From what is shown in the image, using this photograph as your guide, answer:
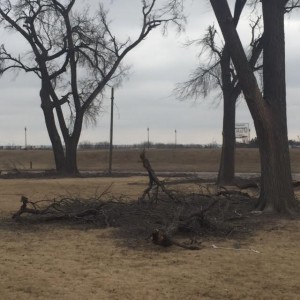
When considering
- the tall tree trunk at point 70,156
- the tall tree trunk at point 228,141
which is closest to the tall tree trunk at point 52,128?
the tall tree trunk at point 70,156

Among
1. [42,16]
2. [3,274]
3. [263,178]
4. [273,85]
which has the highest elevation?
[42,16]

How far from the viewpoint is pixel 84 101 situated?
3738cm

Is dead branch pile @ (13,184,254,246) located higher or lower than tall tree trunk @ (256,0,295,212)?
lower

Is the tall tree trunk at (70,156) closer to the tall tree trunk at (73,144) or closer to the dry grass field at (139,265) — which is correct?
the tall tree trunk at (73,144)

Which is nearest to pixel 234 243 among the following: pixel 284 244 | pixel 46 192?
pixel 284 244

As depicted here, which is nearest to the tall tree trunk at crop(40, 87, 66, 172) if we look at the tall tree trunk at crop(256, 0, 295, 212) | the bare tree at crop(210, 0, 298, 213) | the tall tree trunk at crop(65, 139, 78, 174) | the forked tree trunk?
the forked tree trunk

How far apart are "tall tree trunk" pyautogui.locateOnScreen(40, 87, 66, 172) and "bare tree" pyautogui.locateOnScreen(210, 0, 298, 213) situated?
2317 centimetres

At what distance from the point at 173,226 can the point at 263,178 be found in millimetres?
4601

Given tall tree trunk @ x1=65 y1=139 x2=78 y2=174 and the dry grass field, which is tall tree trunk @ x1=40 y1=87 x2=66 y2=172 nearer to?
tall tree trunk @ x1=65 y1=139 x2=78 y2=174

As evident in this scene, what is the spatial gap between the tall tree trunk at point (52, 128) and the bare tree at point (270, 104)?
76.0 feet

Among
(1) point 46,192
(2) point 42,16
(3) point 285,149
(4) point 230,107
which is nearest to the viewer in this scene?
(3) point 285,149

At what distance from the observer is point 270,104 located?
13930 mm

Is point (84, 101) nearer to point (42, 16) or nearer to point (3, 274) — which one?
point (42, 16)

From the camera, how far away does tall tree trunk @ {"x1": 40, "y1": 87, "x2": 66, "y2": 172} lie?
36.2 m
